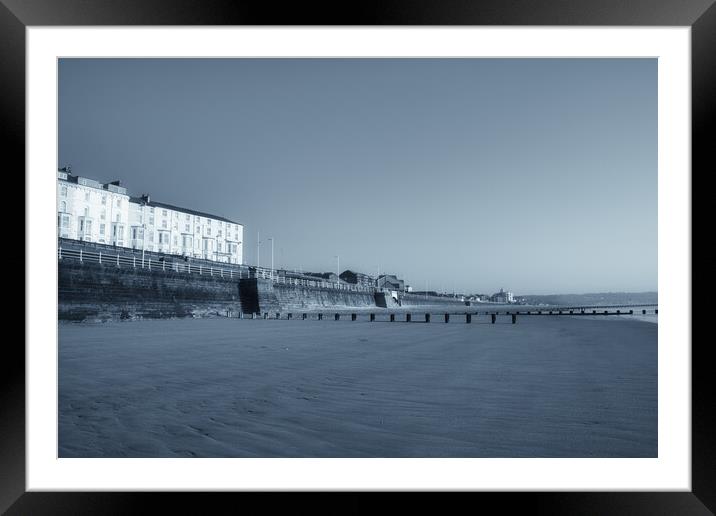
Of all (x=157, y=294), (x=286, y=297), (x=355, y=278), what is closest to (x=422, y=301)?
(x=355, y=278)

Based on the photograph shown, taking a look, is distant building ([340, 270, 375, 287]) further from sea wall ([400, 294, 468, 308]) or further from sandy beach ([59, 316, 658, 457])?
sandy beach ([59, 316, 658, 457])

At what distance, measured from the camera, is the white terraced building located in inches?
1681

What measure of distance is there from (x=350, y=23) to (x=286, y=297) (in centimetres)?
3142

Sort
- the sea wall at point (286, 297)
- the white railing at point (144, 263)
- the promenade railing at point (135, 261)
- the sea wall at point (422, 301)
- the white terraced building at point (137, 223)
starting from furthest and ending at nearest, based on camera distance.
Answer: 1. the sea wall at point (422, 301)
2. the white terraced building at point (137, 223)
3. the sea wall at point (286, 297)
4. the promenade railing at point (135, 261)
5. the white railing at point (144, 263)

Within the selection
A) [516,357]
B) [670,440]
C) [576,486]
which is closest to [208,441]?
[576,486]

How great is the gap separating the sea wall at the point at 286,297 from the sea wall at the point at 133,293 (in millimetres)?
1633

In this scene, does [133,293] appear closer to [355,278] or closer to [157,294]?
[157,294]

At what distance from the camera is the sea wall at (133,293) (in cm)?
1739

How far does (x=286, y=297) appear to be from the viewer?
110 ft

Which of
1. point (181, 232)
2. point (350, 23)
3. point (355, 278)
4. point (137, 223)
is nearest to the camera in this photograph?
point (350, 23)

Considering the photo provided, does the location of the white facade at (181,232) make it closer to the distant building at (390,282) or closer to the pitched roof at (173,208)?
the pitched roof at (173,208)

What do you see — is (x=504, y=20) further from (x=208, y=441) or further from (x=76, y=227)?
(x=76, y=227)

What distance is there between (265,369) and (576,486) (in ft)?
16.8

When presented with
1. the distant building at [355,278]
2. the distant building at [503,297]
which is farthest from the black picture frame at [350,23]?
the distant building at [503,297]
